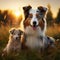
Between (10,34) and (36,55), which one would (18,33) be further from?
(36,55)

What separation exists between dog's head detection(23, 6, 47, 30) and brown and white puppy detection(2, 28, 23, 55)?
144mm

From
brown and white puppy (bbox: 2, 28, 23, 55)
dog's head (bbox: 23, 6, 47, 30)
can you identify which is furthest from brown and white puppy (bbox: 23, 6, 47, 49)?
brown and white puppy (bbox: 2, 28, 23, 55)

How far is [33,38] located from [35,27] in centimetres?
14

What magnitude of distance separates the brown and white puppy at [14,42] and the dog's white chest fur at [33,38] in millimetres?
102

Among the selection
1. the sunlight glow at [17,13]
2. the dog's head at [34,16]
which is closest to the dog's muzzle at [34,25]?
the dog's head at [34,16]

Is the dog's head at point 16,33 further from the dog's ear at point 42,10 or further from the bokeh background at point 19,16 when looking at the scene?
the dog's ear at point 42,10

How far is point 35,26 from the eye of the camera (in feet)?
10.1

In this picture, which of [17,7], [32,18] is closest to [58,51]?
[32,18]

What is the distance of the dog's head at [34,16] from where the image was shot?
3.03 m

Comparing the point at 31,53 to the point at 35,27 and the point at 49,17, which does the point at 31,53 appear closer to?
the point at 35,27

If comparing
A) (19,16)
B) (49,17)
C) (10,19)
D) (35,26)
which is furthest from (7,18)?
(49,17)

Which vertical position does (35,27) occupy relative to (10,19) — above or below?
below

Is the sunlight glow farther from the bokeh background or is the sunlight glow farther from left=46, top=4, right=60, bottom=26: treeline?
left=46, top=4, right=60, bottom=26: treeline

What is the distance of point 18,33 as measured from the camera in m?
3.04
